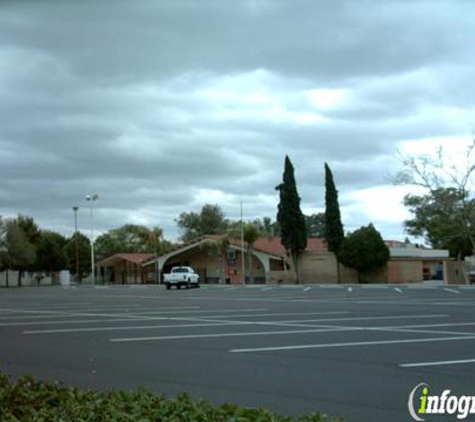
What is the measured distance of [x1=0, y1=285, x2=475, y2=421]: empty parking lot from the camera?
9.16m

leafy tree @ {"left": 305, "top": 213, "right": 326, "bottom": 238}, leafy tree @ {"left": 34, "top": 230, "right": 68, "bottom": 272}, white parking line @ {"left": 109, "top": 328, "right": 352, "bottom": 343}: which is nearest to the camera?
white parking line @ {"left": 109, "top": 328, "right": 352, "bottom": 343}

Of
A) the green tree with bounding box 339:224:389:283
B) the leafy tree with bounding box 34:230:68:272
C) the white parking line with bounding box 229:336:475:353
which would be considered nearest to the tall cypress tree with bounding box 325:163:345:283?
the green tree with bounding box 339:224:389:283

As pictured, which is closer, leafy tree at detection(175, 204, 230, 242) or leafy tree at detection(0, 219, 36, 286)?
leafy tree at detection(0, 219, 36, 286)

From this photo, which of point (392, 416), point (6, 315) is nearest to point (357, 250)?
point (6, 315)

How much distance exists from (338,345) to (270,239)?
66.3 m

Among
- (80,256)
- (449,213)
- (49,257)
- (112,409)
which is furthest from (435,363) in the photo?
(80,256)

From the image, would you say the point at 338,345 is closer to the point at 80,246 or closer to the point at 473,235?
the point at 473,235

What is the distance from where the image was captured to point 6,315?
82.8ft

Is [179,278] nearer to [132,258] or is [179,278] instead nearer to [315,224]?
[132,258]

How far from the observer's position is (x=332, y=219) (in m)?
68.8

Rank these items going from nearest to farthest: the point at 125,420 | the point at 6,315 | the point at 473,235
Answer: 1. the point at 125,420
2. the point at 6,315
3. the point at 473,235

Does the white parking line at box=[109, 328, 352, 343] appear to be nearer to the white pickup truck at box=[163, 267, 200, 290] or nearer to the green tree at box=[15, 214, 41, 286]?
the white pickup truck at box=[163, 267, 200, 290]

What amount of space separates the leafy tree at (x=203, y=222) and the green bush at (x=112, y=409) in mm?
107401

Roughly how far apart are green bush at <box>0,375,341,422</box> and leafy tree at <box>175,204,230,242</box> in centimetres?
10740
